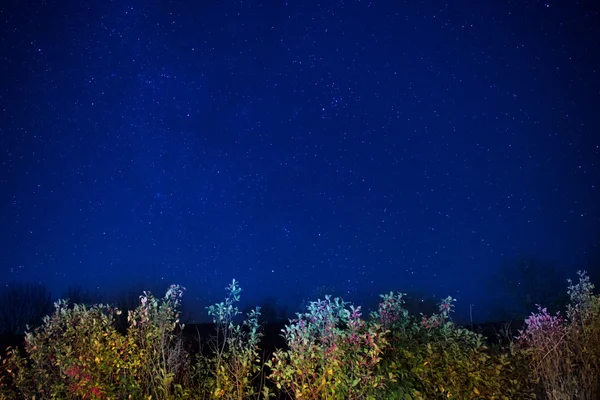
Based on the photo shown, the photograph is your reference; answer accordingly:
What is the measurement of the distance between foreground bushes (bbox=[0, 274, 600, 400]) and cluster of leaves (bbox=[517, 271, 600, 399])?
0.16ft

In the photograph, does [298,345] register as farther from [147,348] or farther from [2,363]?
[2,363]

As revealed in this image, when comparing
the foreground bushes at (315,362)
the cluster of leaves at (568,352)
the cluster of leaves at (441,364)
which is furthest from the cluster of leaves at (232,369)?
the cluster of leaves at (568,352)

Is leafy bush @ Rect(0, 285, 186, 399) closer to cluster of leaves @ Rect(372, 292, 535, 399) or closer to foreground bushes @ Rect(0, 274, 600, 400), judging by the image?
foreground bushes @ Rect(0, 274, 600, 400)

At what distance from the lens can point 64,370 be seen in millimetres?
5605

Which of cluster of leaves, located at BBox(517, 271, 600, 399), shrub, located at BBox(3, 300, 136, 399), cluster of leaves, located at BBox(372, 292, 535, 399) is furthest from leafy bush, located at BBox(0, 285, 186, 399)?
cluster of leaves, located at BBox(517, 271, 600, 399)

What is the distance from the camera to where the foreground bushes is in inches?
206

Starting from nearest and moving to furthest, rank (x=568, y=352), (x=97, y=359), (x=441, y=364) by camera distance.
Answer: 1. (x=441, y=364)
2. (x=97, y=359)
3. (x=568, y=352)

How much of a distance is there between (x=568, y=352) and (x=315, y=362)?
445cm

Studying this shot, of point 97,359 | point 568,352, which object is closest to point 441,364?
point 568,352

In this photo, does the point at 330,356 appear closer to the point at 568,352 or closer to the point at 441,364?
the point at 441,364

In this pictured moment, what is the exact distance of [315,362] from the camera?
18.6ft

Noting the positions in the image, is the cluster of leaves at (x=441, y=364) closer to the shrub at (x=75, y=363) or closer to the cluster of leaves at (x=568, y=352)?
the cluster of leaves at (x=568, y=352)

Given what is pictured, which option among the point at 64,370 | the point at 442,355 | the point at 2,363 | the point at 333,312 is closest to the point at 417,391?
the point at 442,355

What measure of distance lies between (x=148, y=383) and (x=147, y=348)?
511 mm
